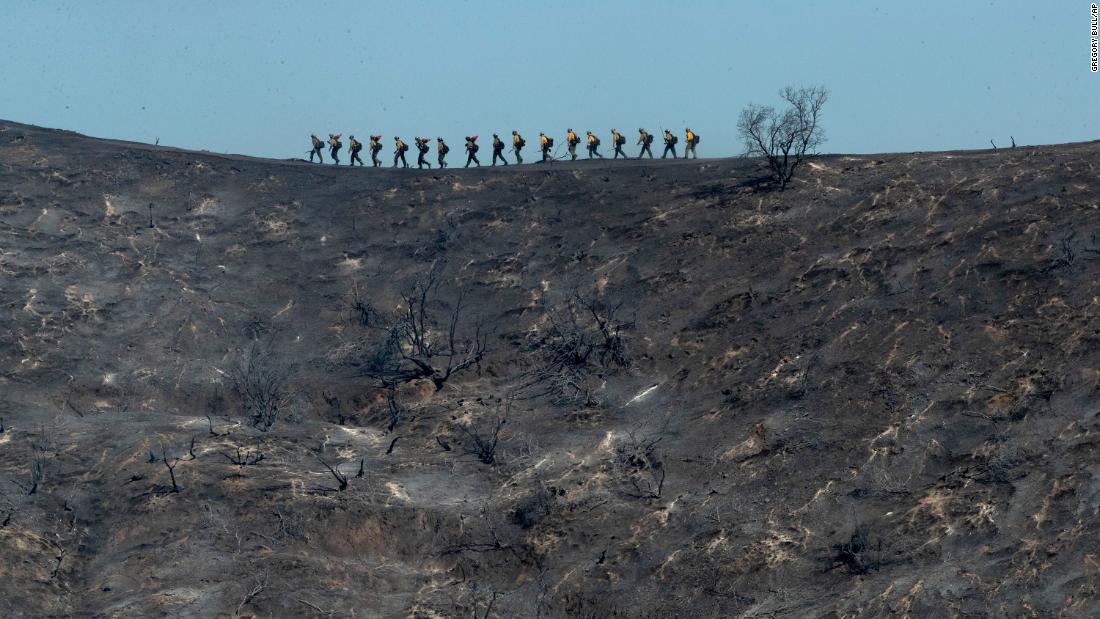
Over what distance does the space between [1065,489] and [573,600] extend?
7.01 m

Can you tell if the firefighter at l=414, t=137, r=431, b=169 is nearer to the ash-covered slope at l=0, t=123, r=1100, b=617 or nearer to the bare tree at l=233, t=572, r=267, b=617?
the ash-covered slope at l=0, t=123, r=1100, b=617

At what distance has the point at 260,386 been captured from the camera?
70.9ft

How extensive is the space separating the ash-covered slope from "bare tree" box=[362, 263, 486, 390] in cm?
12

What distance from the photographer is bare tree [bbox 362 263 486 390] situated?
2233cm

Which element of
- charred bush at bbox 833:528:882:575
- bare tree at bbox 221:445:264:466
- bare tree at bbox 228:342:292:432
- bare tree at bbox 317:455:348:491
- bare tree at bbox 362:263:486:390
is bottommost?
charred bush at bbox 833:528:882:575

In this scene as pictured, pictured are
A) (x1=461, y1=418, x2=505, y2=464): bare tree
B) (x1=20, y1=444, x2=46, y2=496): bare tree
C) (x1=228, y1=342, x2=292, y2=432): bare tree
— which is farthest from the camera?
(x1=228, y1=342, x2=292, y2=432): bare tree

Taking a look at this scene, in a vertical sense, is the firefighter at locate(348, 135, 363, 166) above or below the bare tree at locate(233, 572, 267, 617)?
above

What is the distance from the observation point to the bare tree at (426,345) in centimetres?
2233

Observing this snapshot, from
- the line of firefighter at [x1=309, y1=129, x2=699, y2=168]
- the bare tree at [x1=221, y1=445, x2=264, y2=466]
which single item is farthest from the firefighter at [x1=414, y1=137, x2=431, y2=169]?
the bare tree at [x1=221, y1=445, x2=264, y2=466]

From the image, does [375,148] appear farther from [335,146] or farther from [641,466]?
[641,466]

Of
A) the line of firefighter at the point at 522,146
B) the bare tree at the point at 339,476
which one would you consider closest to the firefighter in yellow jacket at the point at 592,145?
the line of firefighter at the point at 522,146

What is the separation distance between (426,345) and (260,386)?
12.4ft

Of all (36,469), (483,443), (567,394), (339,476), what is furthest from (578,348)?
(36,469)

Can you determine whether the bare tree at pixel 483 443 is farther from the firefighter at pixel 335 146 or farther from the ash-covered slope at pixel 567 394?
the firefighter at pixel 335 146
